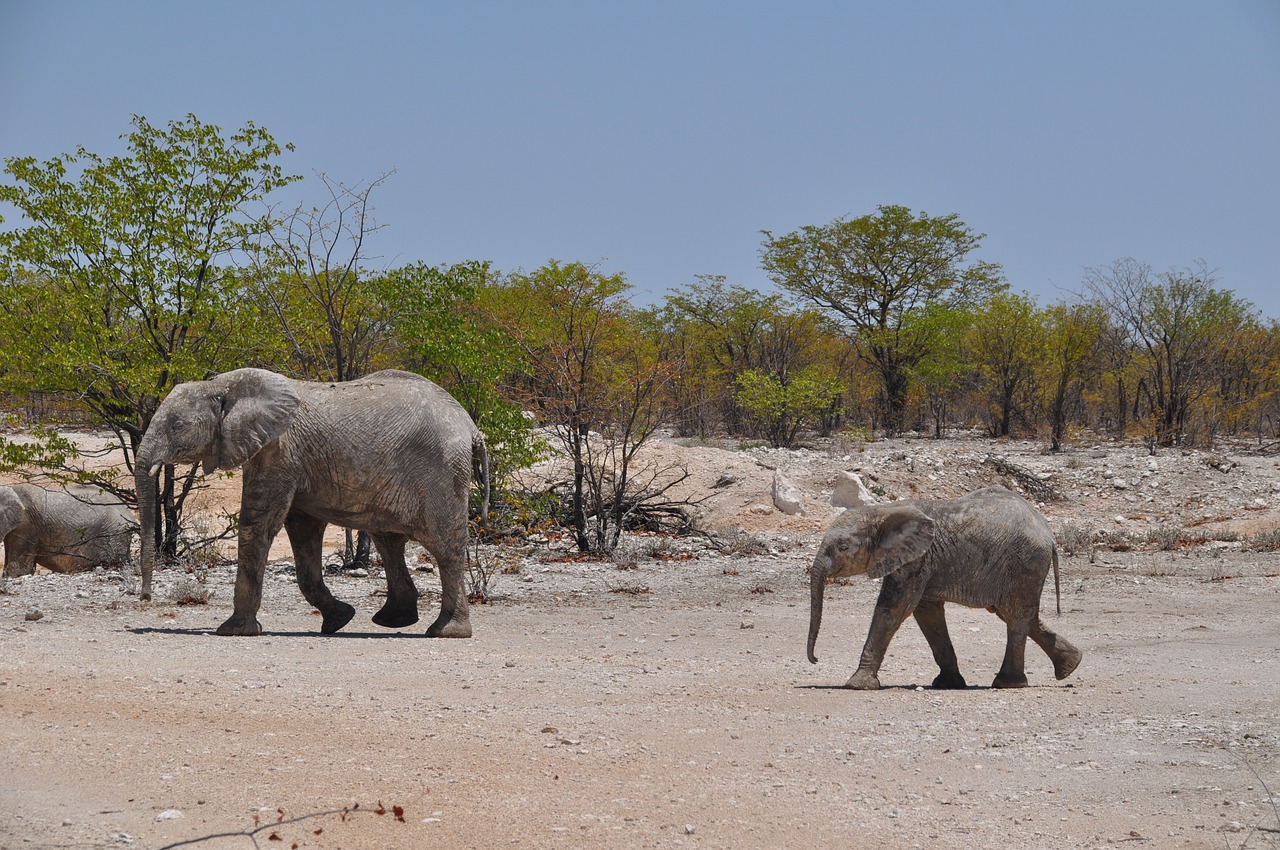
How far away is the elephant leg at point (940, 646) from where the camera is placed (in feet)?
30.4

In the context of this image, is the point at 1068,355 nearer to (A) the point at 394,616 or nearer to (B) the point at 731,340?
(B) the point at 731,340

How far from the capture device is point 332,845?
5191 millimetres

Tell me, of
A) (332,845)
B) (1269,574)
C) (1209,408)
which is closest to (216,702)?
(332,845)

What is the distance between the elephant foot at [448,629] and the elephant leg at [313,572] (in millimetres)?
747

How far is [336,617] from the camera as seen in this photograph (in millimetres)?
10922

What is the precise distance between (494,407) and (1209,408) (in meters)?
27.7

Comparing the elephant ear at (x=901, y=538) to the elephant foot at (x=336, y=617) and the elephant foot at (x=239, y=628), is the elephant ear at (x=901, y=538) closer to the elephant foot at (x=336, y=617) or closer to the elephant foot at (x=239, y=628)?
the elephant foot at (x=336, y=617)

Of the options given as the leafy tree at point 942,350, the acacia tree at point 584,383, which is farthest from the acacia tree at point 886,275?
the acacia tree at point 584,383

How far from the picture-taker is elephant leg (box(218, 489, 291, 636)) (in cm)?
1026

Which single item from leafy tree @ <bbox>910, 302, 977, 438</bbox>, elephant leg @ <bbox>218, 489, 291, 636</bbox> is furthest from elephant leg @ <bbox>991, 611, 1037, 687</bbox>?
leafy tree @ <bbox>910, 302, 977, 438</bbox>

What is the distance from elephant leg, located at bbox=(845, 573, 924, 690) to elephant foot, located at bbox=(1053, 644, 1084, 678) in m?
1.31

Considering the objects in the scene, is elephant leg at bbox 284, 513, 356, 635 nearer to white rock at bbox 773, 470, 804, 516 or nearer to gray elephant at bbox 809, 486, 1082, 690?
gray elephant at bbox 809, 486, 1082, 690

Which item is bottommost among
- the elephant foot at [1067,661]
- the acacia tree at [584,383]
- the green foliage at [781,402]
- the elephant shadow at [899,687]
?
the elephant shadow at [899,687]

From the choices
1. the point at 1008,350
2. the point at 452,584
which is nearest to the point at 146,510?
the point at 452,584
